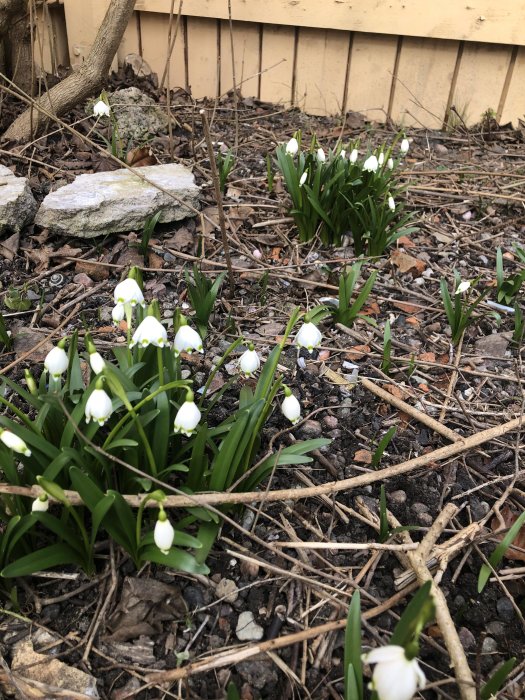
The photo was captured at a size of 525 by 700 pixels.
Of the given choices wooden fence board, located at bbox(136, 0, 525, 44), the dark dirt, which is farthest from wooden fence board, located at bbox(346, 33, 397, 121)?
the dark dirt

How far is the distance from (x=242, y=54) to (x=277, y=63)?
0.26 metres

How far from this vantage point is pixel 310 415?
2.01m

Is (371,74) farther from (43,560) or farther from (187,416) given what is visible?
(43,560)

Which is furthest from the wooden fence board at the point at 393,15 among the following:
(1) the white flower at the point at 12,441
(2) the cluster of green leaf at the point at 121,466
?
(1) the white flower at the point at 12,441

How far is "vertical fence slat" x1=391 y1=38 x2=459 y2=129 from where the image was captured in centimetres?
411

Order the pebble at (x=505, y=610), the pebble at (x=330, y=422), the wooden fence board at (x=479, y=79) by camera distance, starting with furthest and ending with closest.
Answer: the wooden fence board at (x=479, y=79) → the pebble at (x=330, y=422) → the pebble at (x=505, y=610)

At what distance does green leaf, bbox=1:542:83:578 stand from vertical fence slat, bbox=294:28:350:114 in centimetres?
390

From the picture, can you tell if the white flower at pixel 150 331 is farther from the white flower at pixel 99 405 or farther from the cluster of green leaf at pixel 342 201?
the cluster of green leaf at pixel 342 201

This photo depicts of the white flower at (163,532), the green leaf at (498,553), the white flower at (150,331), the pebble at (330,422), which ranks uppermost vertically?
the white flower at (150,331)

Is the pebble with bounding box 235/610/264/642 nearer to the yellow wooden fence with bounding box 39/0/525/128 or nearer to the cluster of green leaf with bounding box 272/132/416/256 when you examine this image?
the cluster of green leaf with bounding box 272/132/416/256

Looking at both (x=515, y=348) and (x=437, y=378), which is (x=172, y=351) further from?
(x=515, y=348)

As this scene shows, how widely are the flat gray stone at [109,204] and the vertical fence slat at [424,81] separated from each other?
80.8 inches

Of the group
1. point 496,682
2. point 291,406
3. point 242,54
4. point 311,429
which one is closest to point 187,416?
point 291,406

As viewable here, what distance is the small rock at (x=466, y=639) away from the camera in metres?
1.44
